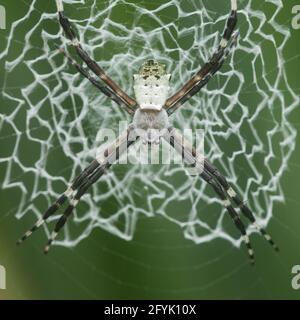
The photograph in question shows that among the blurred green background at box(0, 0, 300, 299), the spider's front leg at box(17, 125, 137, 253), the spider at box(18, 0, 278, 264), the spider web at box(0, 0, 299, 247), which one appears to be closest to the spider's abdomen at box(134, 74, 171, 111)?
the spider at box(18, 0, 278, 264)

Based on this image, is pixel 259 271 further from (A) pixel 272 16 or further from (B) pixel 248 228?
(A) pixel 272 16

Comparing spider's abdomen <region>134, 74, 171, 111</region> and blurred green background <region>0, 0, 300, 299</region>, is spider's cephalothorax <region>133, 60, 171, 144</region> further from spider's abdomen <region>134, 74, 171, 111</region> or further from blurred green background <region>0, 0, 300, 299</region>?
blurred green background <region>0, 0, 300, 299</region>

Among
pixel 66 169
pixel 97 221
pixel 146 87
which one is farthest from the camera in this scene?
pixel 97 221

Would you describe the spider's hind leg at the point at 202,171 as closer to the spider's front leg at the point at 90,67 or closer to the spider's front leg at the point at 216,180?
the spider's front leg at the point at 216,180

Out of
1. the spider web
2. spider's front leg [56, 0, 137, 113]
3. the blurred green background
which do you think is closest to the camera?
spider's front leg [56, 0, 137, 113]

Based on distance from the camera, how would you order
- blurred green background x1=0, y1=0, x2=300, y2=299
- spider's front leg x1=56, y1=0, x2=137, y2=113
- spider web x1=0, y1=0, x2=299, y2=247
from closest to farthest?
spider's front leg x1=56, y1=0, x2=137, y2=113, blurred green background x1=0, y1=0, x2=300, y2=299, spider web x1=0, y1=0, x2=299, y2=247

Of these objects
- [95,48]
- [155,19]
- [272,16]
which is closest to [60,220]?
[95,48]

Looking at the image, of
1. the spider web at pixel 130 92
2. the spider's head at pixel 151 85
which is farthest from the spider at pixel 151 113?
the spider web at pixel 130 92

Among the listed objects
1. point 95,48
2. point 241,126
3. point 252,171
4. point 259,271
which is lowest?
point 259,271
